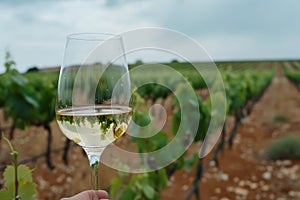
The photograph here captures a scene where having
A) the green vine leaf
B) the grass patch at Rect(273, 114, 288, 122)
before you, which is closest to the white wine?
the green vine leaf

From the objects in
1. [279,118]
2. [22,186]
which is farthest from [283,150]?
[22,186]

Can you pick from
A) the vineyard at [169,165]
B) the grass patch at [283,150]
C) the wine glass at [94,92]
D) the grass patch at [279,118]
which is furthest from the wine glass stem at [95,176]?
the grass patch at [279,118]

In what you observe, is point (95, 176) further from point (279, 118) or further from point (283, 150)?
point (279, 118)

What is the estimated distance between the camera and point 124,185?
312cm

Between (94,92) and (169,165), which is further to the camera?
(169,165)

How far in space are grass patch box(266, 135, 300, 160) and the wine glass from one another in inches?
305

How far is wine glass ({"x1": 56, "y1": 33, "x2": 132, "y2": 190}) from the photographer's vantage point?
1.01m

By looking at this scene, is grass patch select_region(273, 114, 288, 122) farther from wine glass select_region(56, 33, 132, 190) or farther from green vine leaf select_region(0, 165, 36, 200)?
green vine leaf select_region(0, 165, 36, 200)

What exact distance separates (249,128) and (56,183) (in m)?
6.19

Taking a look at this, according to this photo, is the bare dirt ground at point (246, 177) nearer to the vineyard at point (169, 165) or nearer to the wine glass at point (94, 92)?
the vineyard at point (169, 165)

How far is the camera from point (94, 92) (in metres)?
1.02

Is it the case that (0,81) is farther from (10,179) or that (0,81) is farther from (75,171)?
(10,179)

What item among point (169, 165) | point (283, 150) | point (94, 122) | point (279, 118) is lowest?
point (283, 150)

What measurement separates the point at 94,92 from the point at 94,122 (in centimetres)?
7
